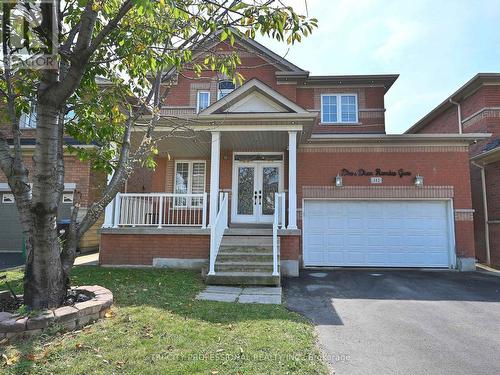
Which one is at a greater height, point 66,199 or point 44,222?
point 66,199

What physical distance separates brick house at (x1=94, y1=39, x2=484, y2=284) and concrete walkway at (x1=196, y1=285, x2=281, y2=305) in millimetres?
1644

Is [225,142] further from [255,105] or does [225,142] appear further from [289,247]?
[289,247]

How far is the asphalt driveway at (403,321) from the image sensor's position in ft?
11.9

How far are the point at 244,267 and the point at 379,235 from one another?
5065 mm

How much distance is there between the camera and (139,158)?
18.6ft

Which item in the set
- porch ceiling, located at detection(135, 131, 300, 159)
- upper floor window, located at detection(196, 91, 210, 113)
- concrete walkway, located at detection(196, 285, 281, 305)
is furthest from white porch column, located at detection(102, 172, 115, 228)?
upper floor window, located at detection(196, 91, 210, 113)

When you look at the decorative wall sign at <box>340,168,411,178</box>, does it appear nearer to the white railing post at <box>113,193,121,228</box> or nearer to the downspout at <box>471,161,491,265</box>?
the downspout at <box>471,161,491,265</box>

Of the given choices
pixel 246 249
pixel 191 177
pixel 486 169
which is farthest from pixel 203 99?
pixel 486 169

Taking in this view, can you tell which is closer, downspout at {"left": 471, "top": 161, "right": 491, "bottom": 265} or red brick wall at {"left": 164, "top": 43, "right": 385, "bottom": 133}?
downspout at {"left": 471, "top": 161, "right": 491, "bottom": 265}

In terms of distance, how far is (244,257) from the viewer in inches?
314

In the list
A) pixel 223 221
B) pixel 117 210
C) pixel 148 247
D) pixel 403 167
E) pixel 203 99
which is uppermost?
pixel 203 99

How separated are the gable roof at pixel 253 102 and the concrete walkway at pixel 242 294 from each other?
446 cm

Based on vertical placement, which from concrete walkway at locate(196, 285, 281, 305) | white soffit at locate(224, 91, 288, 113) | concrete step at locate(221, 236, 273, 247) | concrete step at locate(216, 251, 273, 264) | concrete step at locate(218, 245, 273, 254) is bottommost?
concrete walkway at locate(196, 285, 281, 305)

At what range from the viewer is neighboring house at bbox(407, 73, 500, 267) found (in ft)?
36.1
